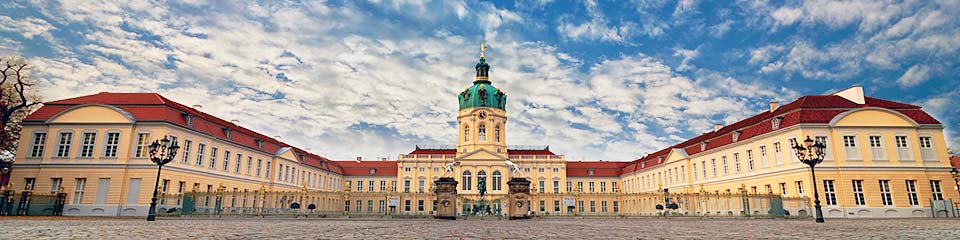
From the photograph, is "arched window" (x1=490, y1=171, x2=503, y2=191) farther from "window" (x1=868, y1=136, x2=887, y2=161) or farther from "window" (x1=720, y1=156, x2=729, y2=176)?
"window" (x1=868, y1=136, x2=887, y2=161)

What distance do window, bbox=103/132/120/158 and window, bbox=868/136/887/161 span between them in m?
51.1

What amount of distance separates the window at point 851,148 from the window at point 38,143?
54.5 metres

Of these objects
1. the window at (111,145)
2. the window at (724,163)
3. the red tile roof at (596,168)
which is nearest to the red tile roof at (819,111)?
the window at (724,163)

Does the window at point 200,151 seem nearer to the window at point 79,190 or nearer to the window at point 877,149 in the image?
the window at point 79,190

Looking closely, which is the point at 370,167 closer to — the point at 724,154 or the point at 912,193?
the point at 724,154

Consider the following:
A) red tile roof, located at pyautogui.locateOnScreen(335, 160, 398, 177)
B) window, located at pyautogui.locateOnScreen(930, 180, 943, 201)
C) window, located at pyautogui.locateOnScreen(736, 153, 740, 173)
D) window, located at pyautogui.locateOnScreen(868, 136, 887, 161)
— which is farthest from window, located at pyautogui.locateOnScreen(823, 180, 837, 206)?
red tile roof, located at pyautogui.locateOnScreen(335, 160, 398, 177)

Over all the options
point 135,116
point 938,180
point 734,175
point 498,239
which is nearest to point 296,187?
point 135,116

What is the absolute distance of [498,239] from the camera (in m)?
10.6

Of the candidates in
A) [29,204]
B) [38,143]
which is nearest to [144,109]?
[38,143]

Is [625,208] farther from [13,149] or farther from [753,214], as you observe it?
[13,149]

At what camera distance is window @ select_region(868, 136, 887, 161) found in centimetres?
3469

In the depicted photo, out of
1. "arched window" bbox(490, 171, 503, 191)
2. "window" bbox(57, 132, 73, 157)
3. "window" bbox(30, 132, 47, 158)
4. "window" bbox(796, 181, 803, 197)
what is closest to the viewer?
"window" bbox(796, 181, 803, 197)

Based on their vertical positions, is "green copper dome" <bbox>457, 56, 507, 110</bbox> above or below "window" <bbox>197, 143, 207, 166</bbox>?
above

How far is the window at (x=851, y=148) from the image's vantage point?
34625mm
